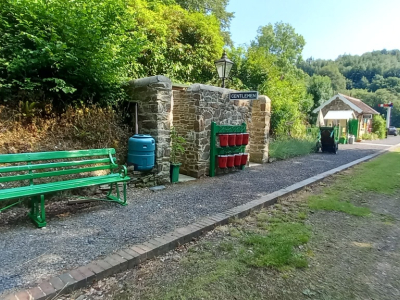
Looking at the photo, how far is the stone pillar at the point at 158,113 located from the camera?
568cm

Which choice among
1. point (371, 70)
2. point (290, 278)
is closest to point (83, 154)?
point (290, 278)

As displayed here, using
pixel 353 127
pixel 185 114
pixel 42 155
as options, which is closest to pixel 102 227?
pixel 42 155

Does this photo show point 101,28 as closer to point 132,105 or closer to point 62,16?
point 62,16

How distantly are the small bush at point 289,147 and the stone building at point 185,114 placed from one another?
2.45 m

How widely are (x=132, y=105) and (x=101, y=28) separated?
1.71 metres

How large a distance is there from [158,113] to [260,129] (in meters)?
4.95

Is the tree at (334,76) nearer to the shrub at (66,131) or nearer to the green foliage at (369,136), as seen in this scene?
the green foliage at (369,136)

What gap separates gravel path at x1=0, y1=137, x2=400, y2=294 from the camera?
268 cm

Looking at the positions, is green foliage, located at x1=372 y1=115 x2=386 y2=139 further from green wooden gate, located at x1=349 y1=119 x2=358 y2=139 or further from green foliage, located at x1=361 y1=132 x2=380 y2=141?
green wooden gate, located at x1=349 y1=119 x2=358 y2=139

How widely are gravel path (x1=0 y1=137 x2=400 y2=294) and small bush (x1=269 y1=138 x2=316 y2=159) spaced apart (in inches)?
170

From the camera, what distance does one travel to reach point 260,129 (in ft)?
31.4

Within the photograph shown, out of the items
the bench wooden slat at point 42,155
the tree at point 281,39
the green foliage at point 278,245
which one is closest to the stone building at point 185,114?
the bench wooden slat at point 42,155

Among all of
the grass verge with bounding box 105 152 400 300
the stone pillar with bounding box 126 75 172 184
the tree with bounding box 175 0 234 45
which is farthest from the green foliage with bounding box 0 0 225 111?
the tree with bounding box 175 0 234 45

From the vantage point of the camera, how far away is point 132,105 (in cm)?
625
